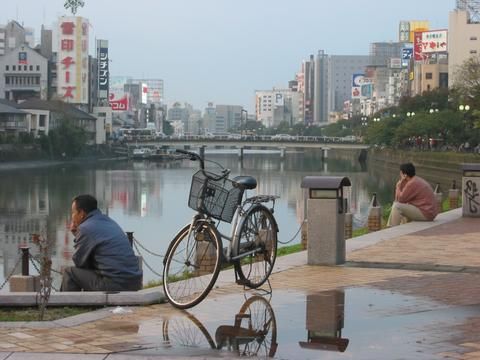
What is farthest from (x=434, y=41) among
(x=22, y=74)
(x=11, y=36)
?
(x=11, y=36)

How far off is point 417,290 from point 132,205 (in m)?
32.6

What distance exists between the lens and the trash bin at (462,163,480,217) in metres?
16.2

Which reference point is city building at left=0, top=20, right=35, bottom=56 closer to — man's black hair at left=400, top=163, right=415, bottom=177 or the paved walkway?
man's black hair at left=400, top=163, right=415, bottom=177

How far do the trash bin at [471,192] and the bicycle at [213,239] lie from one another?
9246 millimetres

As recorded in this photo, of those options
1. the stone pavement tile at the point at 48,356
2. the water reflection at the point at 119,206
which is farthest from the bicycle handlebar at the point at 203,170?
the water reflection at the point at 119,206

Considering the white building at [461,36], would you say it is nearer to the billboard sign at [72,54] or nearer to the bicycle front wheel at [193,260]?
the billboard sign at [72,54]

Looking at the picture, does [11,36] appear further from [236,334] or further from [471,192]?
[236,334]

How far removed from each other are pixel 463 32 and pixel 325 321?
10499 cm

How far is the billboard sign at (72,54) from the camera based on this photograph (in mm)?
114312

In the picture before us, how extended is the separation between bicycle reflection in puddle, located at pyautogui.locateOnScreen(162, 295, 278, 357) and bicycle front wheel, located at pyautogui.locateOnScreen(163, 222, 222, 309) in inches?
11.4

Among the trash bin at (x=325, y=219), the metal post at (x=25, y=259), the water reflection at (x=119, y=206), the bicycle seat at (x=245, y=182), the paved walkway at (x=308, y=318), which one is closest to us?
the paved walkway at (x=308, y=318)

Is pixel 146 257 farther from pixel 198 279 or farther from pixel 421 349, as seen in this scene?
pixel 421 349

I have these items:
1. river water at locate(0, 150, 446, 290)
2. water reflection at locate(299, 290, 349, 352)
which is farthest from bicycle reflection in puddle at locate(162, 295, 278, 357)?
A: river water at locate(0, 150, 446, 290)

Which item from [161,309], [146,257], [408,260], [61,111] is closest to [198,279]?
[161,309]
